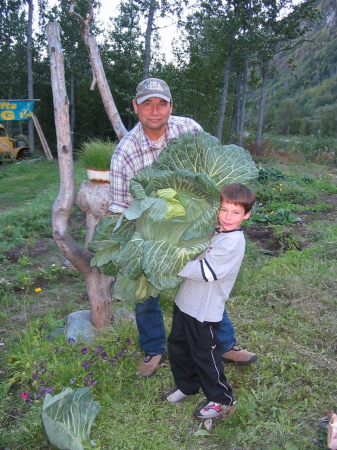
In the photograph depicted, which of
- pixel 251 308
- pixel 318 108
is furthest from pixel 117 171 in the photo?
pixel 318 108

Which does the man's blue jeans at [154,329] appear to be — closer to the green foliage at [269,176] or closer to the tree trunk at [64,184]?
the tree trunk at [64,184]

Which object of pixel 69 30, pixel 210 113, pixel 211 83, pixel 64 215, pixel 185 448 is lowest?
pixel 185 448

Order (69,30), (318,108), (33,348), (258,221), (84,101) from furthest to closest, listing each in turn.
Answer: (318,108)
(84,101)
(69,30)
(258,221)
(33,348)

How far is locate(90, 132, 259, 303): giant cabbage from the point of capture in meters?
2.05

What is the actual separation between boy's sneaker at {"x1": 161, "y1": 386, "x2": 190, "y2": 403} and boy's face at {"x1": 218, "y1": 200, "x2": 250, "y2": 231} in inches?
47.1

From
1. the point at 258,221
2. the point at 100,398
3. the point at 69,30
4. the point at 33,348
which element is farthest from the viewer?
the point at 69,30

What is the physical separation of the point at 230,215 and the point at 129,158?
87cm

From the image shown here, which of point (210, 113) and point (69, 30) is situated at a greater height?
point (69, 30)

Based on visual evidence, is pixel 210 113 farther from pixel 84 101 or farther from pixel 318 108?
pixel 318 108

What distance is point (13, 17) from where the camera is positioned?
68.2ft

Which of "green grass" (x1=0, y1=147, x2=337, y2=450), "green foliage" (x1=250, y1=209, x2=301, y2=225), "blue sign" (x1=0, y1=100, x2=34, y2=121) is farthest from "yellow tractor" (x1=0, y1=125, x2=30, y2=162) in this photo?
"green grass" (x1=0, y1=147, x2=337, y2=450)

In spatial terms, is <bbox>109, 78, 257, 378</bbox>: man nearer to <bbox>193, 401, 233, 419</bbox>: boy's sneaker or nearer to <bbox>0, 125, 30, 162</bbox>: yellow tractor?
<bbox>193, 401, 233, 419</bbox>: boy's sneaker

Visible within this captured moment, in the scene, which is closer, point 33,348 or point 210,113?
point 33,348

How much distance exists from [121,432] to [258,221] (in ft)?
18.1
